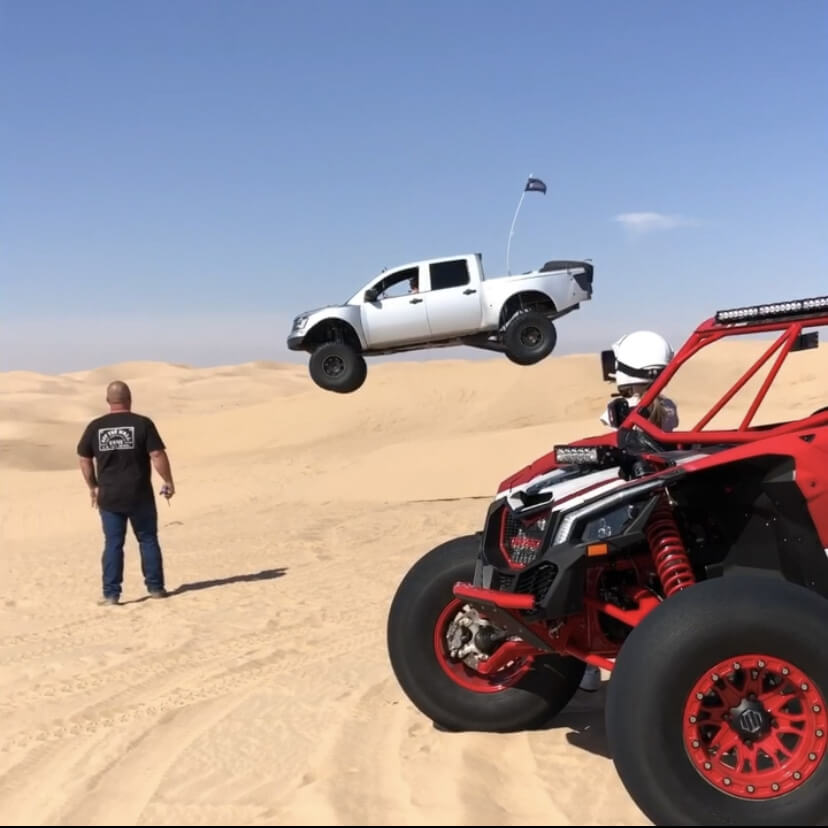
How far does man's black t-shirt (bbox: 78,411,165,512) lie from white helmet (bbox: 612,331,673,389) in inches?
207

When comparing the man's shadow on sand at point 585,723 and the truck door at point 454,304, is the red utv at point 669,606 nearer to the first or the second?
the man's shadow on sand at point 585,723

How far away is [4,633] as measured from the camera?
8.51 metres

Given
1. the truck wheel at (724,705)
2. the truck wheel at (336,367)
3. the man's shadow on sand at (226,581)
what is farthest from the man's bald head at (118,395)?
the truck wheel at (724,705)

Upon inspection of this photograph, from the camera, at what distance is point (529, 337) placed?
612 inches

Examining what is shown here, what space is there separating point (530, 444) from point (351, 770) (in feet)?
50.1

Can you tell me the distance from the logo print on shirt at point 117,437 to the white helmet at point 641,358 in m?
5.38

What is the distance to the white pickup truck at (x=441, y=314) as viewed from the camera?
15.6 metres

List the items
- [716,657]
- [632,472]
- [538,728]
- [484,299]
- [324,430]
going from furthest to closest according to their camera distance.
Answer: [324,430] → [484,299] → [538,728] → [632,472] → [716,657]

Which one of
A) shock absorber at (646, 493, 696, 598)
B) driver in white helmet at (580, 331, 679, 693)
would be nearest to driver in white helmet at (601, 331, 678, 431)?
driver in white helmet at (580, 331, 679, 693)

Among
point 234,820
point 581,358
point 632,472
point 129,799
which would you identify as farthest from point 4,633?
point 581,358

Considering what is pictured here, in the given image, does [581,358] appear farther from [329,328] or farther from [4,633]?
[4,633]

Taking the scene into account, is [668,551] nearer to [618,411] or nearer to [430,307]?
[618,411]

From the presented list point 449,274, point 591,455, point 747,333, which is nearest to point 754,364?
point 747,333

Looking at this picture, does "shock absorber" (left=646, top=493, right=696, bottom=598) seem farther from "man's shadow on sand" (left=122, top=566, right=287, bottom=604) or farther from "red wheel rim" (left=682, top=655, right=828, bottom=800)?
"man's shadow on sand" (left=122, top=566, right=287, bottom=604)
